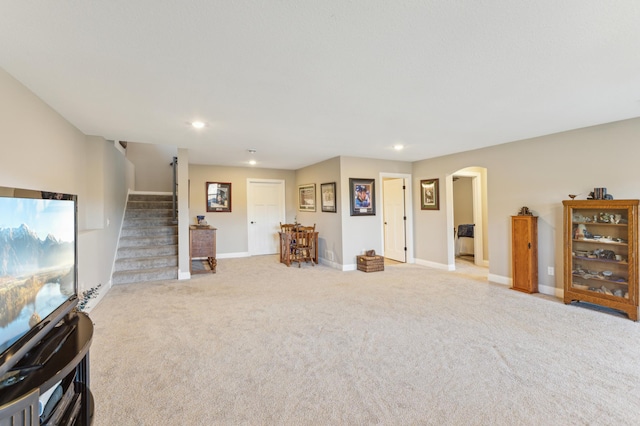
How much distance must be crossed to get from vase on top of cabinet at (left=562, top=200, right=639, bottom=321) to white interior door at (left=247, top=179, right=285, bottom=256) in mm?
5750

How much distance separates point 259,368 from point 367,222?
3.95 meters

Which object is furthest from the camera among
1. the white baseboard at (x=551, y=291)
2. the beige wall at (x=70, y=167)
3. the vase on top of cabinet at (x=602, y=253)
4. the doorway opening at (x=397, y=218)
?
the doorway opening at (x=397, y=218)

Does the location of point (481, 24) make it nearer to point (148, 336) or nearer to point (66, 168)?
point (148, 336)

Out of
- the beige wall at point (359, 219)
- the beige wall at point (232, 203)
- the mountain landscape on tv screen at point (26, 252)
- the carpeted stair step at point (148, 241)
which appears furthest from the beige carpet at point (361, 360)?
the beige wall at point (232, 203)

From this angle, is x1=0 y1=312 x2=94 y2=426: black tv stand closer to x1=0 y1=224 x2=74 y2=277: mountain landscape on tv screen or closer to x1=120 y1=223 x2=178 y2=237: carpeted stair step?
x1=0 y1=224 x2=74 y2=277: mountain landscape on tv screen

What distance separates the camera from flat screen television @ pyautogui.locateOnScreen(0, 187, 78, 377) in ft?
3.70

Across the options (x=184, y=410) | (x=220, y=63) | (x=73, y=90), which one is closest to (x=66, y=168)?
(x=73, y=90)

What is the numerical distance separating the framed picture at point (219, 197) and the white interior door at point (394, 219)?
3.73 metres

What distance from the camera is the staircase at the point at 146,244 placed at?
15.8ft

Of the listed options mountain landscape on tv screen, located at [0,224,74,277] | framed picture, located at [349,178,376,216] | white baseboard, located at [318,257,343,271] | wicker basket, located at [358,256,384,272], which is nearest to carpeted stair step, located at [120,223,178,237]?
white baseboard, located at [318,257,343,271]

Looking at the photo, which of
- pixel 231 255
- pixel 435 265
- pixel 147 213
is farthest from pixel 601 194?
pixel 147 213

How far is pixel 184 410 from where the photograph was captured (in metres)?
1.73

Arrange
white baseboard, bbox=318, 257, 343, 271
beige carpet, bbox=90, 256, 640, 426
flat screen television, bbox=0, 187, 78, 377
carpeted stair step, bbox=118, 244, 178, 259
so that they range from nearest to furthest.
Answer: flat screen television, bbox=0, 187, 78, 377
beige carpet, bbox=90, 256, 640, 426
carpeted stair step, bbox=118, 244, 178, 259
white baseboard, bbox=318, 257, 343, 271

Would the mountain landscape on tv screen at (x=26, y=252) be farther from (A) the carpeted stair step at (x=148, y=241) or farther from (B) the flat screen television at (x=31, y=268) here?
(A) the carpeted stair step at (x=148, y=241)
